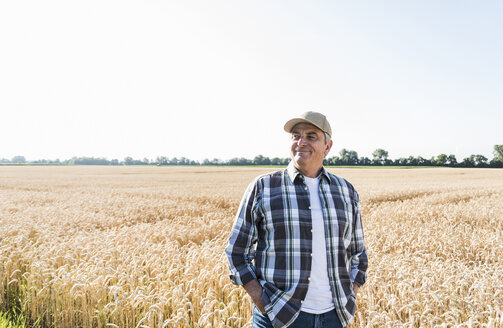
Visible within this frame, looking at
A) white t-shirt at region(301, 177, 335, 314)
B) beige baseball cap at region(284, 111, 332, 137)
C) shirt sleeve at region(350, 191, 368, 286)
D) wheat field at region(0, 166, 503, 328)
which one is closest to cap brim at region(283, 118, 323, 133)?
beige baseball cap at region(284, 111, 332, 137)

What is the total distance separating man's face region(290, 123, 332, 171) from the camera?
2518 millimetres

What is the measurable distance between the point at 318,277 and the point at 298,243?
0.34 m

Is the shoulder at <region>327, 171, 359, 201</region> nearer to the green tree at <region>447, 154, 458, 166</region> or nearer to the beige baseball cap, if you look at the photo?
the beige baseball cap

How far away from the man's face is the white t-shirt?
1.07 feet

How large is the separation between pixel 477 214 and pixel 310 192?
11.9 meters

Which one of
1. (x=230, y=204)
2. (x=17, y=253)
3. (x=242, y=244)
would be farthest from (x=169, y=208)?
(x=242, y=244)

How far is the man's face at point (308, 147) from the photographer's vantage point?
2.52 meters

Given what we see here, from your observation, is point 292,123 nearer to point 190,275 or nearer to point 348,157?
point 190,275

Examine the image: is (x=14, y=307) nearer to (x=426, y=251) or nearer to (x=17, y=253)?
(x=17, y=253)

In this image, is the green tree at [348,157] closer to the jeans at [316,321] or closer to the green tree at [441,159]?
the green tree at [441,159]

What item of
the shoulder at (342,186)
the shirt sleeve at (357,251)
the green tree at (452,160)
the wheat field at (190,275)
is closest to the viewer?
the shoulder at (342,186)

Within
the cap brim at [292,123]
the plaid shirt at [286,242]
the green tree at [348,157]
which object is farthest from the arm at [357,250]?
the green tree at [348,157]

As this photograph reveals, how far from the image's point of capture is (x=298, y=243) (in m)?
2.35

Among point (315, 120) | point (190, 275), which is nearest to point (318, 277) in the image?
point (315, 120)
